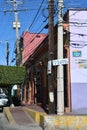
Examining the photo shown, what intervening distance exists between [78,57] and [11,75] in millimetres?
12007

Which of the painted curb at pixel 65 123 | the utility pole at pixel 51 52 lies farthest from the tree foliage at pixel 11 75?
Answer: the painted curb at pixel 65 123

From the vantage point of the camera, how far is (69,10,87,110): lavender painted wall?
2389cm

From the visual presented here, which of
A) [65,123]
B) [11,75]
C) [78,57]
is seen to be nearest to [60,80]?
[65,123]

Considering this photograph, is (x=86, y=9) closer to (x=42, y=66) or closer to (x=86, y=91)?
(x=86, y=91)

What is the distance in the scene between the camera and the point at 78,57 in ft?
78.9

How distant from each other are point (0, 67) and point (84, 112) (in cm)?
1282

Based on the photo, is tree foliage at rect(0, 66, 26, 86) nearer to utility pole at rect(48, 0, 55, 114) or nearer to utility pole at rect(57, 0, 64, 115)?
utility pole at rect(48, 0, 55, 114)

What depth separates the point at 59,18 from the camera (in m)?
19.5

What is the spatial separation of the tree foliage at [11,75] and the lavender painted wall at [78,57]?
11.6 m

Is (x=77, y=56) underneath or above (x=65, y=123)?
above

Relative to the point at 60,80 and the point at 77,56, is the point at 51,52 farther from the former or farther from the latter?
the point at 77,56

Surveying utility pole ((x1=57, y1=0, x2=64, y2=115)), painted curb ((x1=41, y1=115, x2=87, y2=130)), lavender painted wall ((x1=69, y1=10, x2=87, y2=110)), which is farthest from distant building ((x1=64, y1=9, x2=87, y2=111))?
painted curb ((x1=41, y1=115, x2=87, y2=130))

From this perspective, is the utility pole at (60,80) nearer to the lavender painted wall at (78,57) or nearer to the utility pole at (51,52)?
the utility pole at (51,52)

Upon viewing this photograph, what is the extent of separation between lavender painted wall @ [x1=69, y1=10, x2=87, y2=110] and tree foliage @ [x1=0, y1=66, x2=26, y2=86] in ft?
38.0
